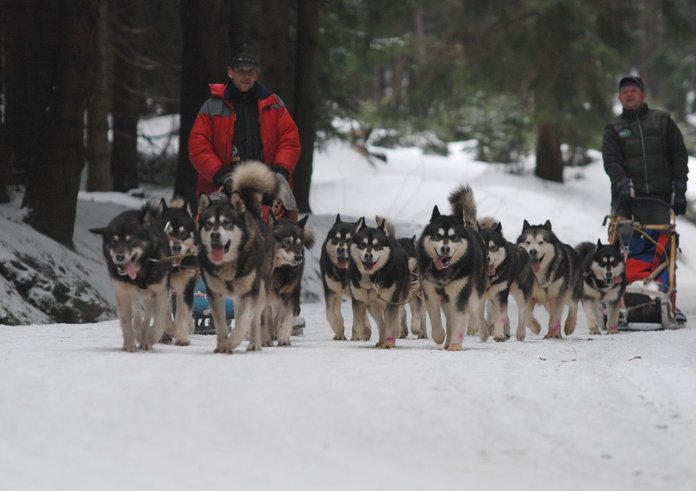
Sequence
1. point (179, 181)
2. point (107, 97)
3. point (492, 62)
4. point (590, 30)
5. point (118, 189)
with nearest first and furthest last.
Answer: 1. point (179, 181)
2. point (107, 97)
3. point (118, 189)
4. point (590, 30)
5. point (492, 62)

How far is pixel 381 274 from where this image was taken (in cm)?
1086

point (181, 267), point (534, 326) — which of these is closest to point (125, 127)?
point (534, 326)

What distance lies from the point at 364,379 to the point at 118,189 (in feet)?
60.3

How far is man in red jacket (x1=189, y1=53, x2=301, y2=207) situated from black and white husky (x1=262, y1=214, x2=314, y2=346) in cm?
63

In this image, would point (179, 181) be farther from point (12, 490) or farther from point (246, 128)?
point (12, 490)

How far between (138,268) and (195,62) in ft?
31.8

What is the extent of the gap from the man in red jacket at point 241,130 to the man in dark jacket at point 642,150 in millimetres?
4457

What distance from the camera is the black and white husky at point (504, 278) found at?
12.2 m

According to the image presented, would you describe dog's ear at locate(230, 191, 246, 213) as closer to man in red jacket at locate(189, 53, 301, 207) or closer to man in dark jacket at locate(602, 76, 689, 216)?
man in red jacket at locate(189, 53, 301, 207)

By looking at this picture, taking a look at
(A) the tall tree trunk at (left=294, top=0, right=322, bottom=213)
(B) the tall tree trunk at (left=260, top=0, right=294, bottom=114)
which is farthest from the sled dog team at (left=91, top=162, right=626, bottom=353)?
(A) the tall tree trunk at (left=294, top=0, right=322, bottom=213)

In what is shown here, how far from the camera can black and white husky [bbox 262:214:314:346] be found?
35.3ft

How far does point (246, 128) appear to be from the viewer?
37.5 feet

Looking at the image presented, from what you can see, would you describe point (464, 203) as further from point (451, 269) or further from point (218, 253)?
point (218, 253)

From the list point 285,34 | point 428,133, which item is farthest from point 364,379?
point 428,133
